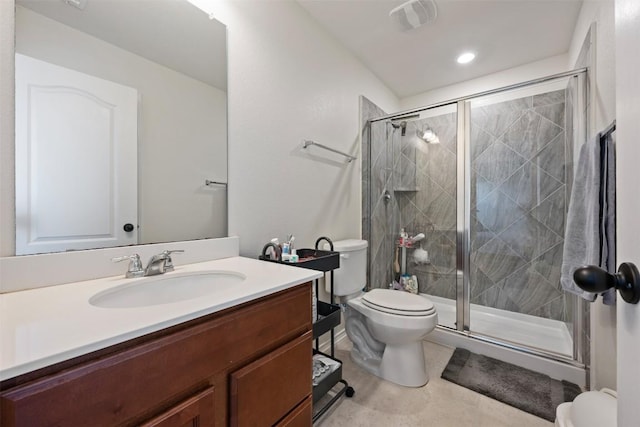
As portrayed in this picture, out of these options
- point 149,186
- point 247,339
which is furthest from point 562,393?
point 149,186

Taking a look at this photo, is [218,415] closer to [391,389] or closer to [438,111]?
[391,389]

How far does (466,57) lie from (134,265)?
9.07 ft

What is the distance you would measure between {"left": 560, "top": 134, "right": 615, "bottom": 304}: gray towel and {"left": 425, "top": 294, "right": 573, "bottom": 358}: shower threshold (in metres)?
0.84

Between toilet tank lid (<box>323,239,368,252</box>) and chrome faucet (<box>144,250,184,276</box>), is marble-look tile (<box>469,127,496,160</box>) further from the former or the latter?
chrome faucet (<box>144,250,184,276</box>)

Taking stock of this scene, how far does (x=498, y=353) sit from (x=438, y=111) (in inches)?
80.2

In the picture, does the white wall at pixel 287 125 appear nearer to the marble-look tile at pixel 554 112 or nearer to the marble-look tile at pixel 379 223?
Answer: the marble-look tile at pixel 379 223

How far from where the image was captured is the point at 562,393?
1.48 meters

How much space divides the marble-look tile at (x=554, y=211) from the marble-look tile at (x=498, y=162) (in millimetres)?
355

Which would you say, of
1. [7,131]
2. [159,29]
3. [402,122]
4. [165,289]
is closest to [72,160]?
[7,131]

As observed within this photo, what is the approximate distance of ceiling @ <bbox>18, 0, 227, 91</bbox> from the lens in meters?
A: 0.89

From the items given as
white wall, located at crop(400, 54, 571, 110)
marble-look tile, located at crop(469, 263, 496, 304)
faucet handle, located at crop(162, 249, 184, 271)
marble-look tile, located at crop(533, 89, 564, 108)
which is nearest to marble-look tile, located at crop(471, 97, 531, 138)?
marble-look tile, located at crop(533, 89, 564, 108)

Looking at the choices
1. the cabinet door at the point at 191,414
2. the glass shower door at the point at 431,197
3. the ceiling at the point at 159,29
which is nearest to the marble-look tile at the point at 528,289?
the glass shower door at the point at 431,197

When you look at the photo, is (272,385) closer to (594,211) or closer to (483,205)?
(594,211)

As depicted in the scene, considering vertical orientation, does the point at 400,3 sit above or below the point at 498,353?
above
